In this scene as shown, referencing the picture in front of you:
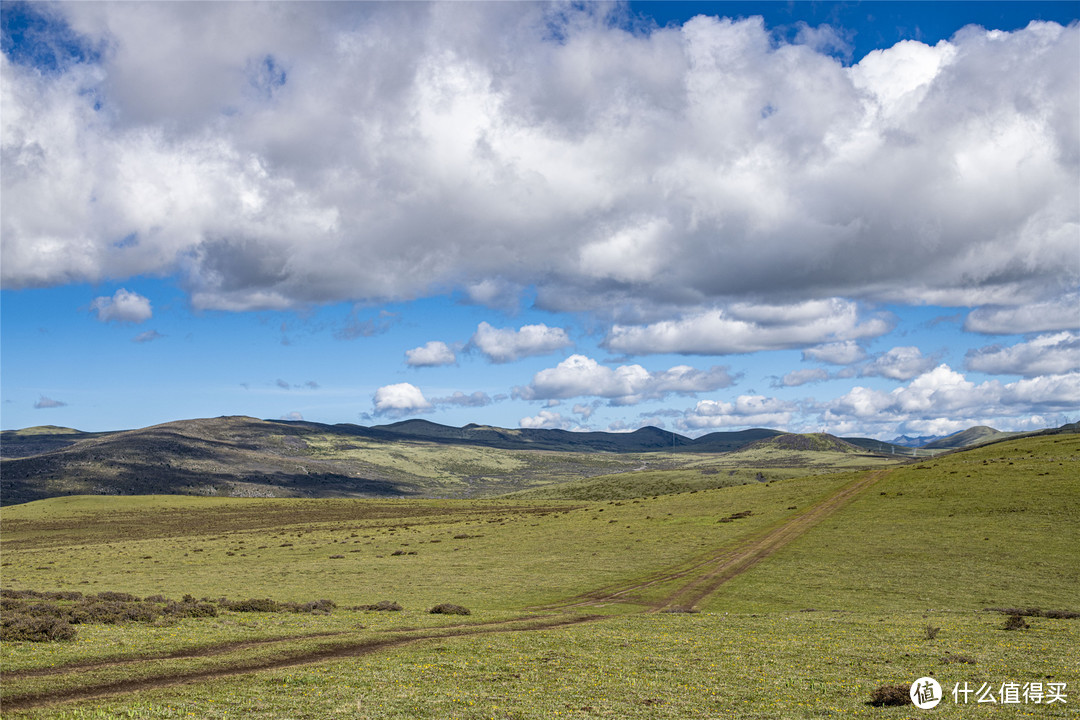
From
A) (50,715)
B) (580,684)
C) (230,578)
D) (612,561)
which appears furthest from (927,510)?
(50,715)

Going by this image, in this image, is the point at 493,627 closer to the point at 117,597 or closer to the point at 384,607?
the point at 384,607

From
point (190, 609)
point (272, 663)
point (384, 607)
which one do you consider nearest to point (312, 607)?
point (384, 607)

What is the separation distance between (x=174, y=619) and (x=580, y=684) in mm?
24733

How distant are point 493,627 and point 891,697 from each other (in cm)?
1971

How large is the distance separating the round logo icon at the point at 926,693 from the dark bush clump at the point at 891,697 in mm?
177

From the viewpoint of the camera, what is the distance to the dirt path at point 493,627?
22.8 meters

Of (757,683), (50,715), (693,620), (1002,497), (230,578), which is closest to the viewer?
(50,715)

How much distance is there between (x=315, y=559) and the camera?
2817 inches

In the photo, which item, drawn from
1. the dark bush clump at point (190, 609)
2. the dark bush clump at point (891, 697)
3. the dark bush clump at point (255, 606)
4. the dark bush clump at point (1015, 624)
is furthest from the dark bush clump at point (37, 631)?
the dark bush clump at point (1015, 624)

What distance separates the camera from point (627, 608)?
4172cm

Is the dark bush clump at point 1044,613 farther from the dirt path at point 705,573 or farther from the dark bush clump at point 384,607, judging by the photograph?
the dark bush clump at point 384,607

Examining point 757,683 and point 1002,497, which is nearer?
point 757,683

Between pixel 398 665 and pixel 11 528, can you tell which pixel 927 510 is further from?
pixel 11 528

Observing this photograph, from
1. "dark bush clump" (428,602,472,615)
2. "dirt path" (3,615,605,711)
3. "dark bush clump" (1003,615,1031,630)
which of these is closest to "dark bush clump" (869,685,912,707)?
"dark bush clump" (1003,615,1031,630)
